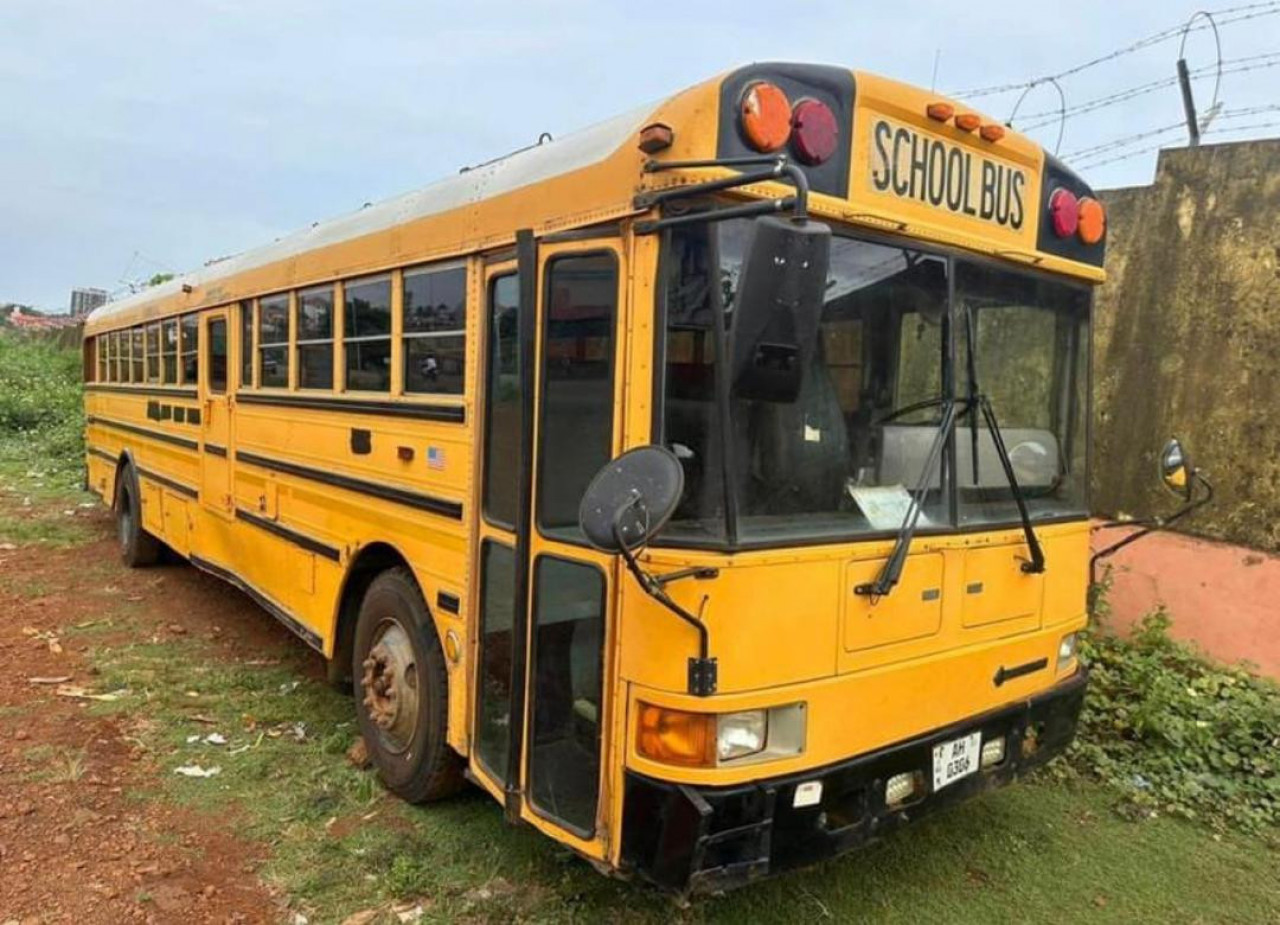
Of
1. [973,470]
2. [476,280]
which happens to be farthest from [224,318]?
[973,470]

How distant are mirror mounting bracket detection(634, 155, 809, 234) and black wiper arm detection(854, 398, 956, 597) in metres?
0.89

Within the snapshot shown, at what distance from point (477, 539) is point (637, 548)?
1.16m

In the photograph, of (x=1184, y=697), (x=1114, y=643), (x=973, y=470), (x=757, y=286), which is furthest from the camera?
(x=1114, y=643)

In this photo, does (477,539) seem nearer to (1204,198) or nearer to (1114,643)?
(1114,643)

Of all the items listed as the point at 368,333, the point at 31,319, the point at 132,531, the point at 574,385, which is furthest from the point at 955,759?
the point at 31,319

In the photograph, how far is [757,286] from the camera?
1.95 metres

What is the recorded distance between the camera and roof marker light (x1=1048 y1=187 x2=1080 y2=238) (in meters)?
3.07

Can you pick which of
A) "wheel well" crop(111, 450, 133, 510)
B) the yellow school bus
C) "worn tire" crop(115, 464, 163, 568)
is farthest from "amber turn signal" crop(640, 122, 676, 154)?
"wheel well" crop(111, 450, 133, 510)

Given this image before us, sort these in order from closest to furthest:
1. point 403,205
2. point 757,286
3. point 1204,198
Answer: point 757,286
point 403,205
point 1204,198

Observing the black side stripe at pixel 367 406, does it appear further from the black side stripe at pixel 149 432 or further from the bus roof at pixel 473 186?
the black side stripe at pixel 149 432

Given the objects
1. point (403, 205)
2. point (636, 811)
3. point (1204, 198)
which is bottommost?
point (636, 811)

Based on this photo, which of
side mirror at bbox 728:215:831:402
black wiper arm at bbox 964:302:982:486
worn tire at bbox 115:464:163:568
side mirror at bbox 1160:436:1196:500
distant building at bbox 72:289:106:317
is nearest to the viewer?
side mirror at bbox 728:215:831:402

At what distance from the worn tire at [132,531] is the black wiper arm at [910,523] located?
682 cm

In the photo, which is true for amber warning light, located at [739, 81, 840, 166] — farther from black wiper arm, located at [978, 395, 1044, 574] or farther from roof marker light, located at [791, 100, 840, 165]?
black wiper arm, located at [978, 395, 1044, 574]
